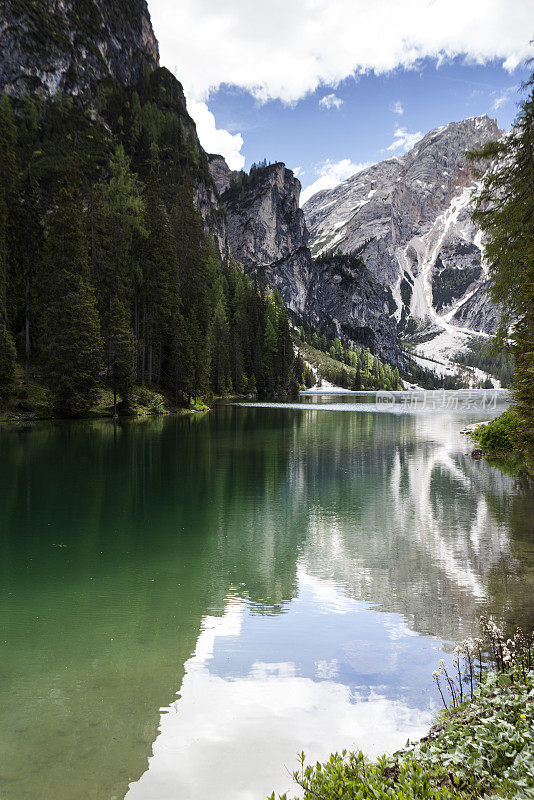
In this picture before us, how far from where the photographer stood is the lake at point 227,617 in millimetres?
5066

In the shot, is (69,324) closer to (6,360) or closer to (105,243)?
(6,360)

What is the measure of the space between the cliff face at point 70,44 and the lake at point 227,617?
129796 mm

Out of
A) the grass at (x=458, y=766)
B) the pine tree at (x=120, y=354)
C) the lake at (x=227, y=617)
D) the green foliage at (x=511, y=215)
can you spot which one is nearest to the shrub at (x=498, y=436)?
the green foliage at (x=511, y=215)

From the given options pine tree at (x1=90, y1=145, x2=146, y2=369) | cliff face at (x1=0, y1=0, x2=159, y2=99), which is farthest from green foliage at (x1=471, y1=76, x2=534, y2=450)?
cliff face at (x1=0, y1=0, x2=159, y2=99)

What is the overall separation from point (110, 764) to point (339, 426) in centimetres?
4326

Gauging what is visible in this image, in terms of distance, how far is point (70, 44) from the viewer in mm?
125500

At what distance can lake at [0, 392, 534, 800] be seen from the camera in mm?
5066

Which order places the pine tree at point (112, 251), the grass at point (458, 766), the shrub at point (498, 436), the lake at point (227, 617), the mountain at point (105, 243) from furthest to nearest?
the pine tree at point (112, 251), the mountain at point (105, 243), the shrub at point (498, 436), the lake at point (227, 617), the grass at point (458, 766)

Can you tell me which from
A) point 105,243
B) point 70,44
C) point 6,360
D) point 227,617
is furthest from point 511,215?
point 70,44

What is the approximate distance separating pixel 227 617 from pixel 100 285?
5486 centimetres

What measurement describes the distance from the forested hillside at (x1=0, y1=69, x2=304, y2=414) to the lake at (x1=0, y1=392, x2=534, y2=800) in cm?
2982

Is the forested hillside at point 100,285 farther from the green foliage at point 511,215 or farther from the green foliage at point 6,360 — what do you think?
the green foliage at point 511,215

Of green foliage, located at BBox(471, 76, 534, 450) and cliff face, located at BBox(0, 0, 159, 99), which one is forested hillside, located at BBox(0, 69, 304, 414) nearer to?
cliff face, located at BBox(0, 0, 159, 99)

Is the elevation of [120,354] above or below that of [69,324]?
below
